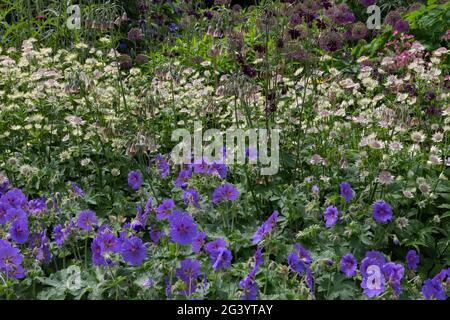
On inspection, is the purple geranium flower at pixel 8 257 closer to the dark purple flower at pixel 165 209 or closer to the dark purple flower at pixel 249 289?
the dark purple flower at pixel 165 209

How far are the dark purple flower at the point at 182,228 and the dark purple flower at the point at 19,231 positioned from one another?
0.65 m

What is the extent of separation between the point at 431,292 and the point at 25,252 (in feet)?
5.52

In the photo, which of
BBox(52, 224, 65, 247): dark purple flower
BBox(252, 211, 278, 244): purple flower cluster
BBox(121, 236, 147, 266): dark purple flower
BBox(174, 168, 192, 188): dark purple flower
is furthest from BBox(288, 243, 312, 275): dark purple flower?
BBox(52, 224, 65, 247): dark purple flower

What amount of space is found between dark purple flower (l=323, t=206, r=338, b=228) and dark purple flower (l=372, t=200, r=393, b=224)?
0.18 metres

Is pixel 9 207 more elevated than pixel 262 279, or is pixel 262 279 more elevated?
pixel 9 207

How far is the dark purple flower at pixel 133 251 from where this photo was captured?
2.85 metres

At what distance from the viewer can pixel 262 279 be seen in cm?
290

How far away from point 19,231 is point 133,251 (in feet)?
1.75

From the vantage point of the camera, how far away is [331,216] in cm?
316

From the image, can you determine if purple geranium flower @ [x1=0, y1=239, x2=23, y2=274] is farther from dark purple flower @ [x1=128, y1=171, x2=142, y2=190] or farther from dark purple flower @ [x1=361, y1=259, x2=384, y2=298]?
dark purple flower @ [x1=361, y1=259, x2=384, y2=298]

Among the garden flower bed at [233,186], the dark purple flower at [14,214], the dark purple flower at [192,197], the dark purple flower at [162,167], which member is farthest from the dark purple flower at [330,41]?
the dark purple flower at [14,214]
